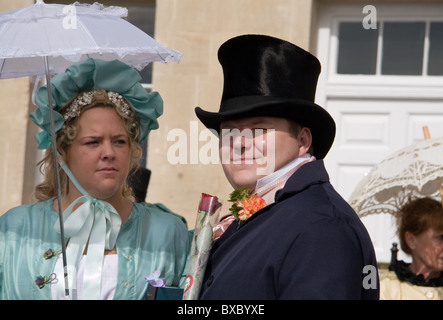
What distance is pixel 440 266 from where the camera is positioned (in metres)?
4.62

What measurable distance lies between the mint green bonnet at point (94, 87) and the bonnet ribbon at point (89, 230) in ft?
0.85

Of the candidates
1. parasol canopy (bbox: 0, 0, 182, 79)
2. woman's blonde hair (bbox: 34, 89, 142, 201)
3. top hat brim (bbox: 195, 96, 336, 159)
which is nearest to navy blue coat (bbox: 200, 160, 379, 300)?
top hat brim (bbox: 195, 96, 336, 159)

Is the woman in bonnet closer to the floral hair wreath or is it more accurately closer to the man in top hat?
the floral hair wreath

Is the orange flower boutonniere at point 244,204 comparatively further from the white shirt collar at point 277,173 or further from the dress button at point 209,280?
the dress button at point 209,280

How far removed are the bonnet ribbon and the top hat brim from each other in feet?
1.99

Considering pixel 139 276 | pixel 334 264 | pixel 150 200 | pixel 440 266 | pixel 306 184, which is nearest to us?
pixel 334 264

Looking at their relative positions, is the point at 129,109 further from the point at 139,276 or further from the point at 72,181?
the point at 139,276

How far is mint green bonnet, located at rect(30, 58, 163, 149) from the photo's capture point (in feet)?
10.3

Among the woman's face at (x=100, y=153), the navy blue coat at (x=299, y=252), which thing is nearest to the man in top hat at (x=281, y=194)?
the navy blue coat at (x=299, y=252)

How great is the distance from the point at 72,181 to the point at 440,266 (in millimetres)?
2393

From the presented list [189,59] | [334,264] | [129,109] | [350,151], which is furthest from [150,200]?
[334,264]

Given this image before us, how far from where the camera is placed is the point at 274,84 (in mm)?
2711

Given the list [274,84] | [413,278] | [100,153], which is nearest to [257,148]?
[274,84]

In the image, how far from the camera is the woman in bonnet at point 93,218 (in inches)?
119
